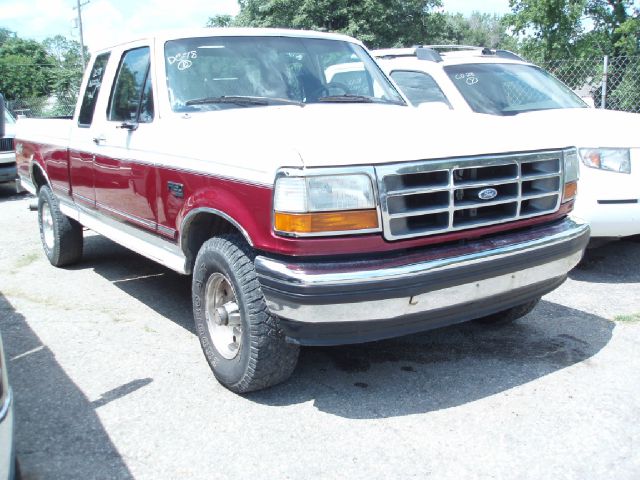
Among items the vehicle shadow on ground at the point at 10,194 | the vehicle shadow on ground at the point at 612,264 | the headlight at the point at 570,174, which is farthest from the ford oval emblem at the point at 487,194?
the vehicle shadow on ground at the point at 10,194

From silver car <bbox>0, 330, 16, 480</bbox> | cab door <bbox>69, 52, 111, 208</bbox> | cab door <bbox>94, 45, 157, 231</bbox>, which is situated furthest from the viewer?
cab door <bbox>69, 52, 111, 208</bbox>

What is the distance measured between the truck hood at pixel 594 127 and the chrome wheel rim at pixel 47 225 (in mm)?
4536

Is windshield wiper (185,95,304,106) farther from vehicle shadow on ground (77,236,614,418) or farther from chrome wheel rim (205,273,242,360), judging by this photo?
vehicle shadow on ground (77,236,614,418)

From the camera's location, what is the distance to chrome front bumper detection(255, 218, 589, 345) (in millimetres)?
2809

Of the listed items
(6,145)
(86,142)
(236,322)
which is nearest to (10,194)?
(6,145)

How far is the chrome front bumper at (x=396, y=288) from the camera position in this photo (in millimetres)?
2809

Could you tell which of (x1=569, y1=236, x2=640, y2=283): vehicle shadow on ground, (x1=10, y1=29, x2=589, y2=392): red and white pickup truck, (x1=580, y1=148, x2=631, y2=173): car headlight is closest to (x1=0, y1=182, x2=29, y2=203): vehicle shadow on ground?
(x1=10, y1=29, x2=589, y2=392): red and white pickup truck

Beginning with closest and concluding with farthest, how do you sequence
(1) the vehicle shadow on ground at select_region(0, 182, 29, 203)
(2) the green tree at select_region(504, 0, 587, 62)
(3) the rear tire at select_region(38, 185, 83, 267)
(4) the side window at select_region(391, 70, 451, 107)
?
(3) the rear tire at select_region(38, 185, 83, 267) < (4) the side window at select_region(391, 70, 451, 107) < (1) the vehicle shadow on ground at select_region(0, 182, 29, 203) < (2) the green tree at select_region(504, 0, 587, 62)

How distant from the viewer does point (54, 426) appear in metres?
3.16

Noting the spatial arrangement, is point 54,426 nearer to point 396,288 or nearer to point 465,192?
point 396,288

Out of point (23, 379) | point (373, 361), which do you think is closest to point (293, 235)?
point (373, 361)

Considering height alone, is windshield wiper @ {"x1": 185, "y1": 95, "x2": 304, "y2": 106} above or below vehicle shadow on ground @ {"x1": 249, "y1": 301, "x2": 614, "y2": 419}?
above

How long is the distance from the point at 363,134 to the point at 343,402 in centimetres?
139

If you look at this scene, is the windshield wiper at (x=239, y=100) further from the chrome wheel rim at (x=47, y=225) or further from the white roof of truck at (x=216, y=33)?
the chrome wheel rim at (x=47, y=225)
